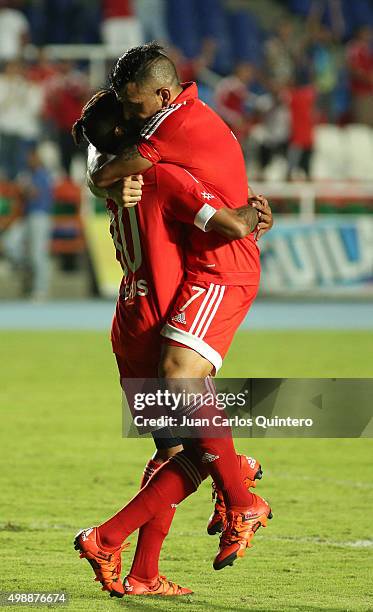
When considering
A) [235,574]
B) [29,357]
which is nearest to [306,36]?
[29,357]

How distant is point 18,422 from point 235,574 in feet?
16.0

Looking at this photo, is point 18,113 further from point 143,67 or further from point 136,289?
point 143,67

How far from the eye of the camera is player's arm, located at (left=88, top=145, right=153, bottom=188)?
5.07 meters

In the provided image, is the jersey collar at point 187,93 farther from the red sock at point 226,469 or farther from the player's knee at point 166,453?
the player's knee at point 166,453

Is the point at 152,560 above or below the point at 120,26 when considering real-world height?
above

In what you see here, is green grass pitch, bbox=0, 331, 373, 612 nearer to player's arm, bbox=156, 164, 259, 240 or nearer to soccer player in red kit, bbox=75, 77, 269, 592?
soccer player in red kit, bbox=75, 77, 269, 592

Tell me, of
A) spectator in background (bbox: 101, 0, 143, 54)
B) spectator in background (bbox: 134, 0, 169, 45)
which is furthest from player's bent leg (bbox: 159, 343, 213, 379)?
spectator in background (bbox: 134, 0, 169, 45)

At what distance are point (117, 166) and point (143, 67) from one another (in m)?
0.39

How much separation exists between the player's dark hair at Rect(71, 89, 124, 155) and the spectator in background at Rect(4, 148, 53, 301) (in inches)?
622

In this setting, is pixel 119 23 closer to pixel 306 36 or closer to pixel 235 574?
pixel 306 36

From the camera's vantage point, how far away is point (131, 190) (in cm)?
506

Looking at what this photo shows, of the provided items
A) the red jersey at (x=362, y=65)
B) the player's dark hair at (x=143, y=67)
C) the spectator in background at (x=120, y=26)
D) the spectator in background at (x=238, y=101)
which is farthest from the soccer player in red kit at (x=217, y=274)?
the red jersey at (x=362, y=65)

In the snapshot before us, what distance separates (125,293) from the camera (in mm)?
5438

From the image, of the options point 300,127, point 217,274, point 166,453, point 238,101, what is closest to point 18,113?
point 238,101
